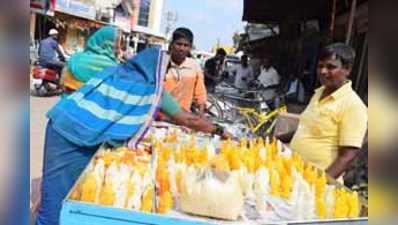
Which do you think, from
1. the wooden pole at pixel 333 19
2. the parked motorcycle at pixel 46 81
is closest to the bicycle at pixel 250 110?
the wooden pole at pixel 333 19

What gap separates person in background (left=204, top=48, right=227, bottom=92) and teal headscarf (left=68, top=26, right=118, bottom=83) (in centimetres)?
33

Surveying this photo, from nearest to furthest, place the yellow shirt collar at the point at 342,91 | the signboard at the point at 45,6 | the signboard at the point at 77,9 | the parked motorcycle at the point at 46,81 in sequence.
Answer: the signboard at the point at 45,6 < the parked motorcycle at the point at 46,81 < the signboard at the point at 77,9 < the yellow shirt collar at the point at 342,91

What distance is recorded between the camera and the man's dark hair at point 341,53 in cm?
150

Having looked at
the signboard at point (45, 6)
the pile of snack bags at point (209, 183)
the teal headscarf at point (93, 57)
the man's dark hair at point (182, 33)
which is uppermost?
the signboard at point (45, 6)

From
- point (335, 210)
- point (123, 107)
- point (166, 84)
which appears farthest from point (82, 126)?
point (335, 210)

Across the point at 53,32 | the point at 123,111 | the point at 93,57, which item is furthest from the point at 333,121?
the point at 53,32

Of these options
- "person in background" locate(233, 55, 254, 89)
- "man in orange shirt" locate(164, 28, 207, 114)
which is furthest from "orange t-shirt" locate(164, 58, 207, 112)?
"person in background" locate(233, 55, 254, 89)

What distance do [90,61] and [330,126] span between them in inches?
27.6

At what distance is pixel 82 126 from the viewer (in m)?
1.36

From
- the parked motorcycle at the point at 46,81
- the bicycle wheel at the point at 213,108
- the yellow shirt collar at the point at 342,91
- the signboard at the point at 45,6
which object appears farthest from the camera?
the bicycle wheel at the point at 213,108

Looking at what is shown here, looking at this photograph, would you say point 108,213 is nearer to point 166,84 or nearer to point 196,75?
point 166,84

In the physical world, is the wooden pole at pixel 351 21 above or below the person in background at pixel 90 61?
above

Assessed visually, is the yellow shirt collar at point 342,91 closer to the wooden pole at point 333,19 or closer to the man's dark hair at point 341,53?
the man's dark hair at point 341,53

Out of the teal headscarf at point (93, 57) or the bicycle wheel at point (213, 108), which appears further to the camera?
the bicycle wheel at point (213, 108)
